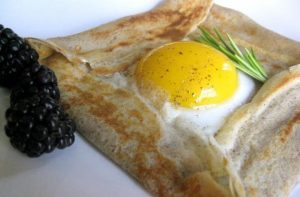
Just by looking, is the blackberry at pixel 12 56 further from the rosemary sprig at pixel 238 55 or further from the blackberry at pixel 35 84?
the rosemary sprig at pixel 238 55

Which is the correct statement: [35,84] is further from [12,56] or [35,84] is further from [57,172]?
[57,172]

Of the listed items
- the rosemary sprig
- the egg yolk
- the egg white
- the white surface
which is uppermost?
the rosemary sprig

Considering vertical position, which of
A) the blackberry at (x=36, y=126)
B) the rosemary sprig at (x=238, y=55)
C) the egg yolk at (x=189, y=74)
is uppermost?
the rosemary sprig at (x=238, y=55)

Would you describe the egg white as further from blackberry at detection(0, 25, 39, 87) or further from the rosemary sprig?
blackberry at detection(0, 25, 39, 87)

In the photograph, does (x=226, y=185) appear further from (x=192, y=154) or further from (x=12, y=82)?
(x=12, y=82)

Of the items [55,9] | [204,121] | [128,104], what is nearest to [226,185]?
[204,121]

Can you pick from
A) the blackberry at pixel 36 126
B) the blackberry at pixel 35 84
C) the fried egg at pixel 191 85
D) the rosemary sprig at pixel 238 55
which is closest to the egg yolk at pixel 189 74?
the fried egg at pixel 191 85

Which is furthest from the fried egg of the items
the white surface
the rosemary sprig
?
the white surface
